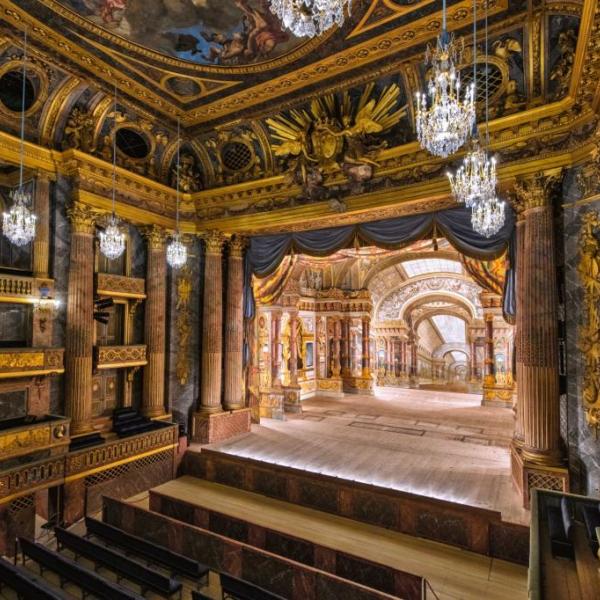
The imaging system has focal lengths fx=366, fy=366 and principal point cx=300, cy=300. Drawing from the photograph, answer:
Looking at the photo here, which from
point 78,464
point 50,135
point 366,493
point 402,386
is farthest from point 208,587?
point 402,386

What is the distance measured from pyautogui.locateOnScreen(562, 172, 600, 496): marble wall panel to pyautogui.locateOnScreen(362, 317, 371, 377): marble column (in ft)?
33.8

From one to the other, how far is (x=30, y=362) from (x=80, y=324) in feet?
3.64

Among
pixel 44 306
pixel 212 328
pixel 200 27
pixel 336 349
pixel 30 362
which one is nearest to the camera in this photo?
pixel 200 27

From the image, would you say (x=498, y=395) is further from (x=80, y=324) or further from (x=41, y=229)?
(x=41, y=229)

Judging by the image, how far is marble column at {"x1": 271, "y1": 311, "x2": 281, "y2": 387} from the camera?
11535 millimetres

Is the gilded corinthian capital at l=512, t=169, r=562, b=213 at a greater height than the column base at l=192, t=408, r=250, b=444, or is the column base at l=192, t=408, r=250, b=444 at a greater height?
the gilded corinthian capital at l=512, t=169, r=562, b=213

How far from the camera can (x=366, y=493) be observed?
6145 mm

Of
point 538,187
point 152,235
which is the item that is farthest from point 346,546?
point 152,235

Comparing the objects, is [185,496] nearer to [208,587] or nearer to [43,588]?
[208,587]

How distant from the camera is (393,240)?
793 centimetres

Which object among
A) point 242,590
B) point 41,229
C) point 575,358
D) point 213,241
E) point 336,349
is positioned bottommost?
point 242,590

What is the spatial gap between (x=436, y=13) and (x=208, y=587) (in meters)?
8.60

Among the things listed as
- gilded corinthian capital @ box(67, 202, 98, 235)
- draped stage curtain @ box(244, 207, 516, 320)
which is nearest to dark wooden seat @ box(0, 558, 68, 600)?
gilded corinthian capital @ box(67, 202, 98, 235)

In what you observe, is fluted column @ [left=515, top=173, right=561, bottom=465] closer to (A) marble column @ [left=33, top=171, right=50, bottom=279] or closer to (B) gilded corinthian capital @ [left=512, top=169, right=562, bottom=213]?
(B) gilded corinthian capital @ [left=512, top=169, right=562, bottom=213]
